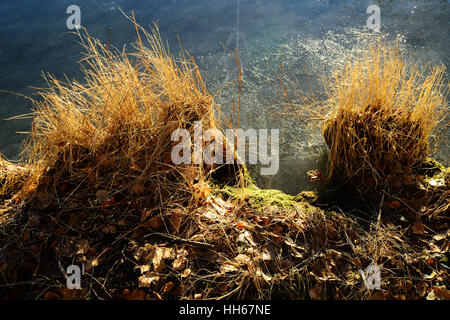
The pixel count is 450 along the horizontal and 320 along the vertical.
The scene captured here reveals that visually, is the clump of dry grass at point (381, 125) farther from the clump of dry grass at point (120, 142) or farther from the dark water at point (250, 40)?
the clump of dry grass at point (120, 142)

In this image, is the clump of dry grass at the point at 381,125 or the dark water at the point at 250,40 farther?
the dark water at the point at 250,40

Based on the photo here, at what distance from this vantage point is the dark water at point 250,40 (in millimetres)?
3139

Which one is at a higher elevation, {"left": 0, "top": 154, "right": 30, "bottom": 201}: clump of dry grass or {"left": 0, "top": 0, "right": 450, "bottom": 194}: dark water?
{"left": 0, "top": 0, "right": 450, "bottom": 194}: dark water

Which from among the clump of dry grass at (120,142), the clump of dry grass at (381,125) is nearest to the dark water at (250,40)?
the clump of dry grass at (381,125)

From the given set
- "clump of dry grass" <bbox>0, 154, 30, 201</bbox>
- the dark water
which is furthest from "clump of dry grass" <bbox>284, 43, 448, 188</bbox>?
"clump of dry grass" <bbox>0, 154, 30, 201</bbox>

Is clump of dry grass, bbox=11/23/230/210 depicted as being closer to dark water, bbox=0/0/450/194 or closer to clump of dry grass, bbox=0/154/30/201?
clump of dry grass, bbox=0/154/30/201

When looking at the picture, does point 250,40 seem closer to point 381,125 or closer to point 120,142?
point 381,125

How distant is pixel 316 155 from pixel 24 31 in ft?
16.0

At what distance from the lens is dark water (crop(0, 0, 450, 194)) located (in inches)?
124

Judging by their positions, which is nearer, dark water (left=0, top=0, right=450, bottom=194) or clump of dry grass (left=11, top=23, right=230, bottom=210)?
clump of dry grass (left=11, top=23, right=230, bottom=210)

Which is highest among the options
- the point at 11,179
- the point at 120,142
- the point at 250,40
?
the point at 250,40

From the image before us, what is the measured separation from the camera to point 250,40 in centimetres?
405

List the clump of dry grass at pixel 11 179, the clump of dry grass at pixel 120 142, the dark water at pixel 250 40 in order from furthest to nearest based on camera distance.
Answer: the dark water at pixel 250 40 < the clump of dry grass at pixel 11 179 < the clump of dry grass at pixel 120 142

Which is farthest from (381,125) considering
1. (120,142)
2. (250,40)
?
(250,40)
